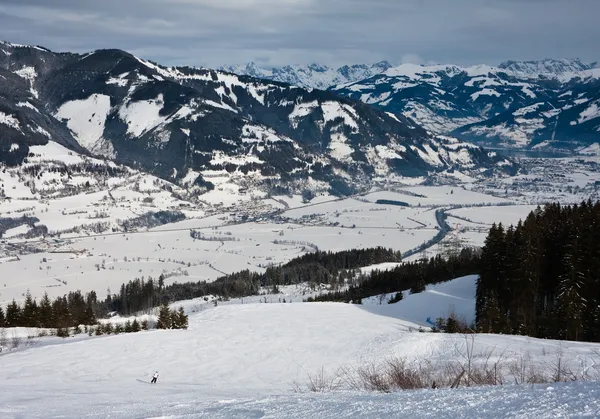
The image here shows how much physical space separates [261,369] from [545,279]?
2701 cm

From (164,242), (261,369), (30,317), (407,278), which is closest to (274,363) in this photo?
(261,369)

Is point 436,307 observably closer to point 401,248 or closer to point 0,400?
point 0,400

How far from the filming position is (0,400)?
14.8m

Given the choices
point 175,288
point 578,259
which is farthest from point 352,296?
point 578,259

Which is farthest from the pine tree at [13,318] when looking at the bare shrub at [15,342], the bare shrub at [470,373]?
the bare shrub at [470,373]

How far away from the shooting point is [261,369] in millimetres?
26000

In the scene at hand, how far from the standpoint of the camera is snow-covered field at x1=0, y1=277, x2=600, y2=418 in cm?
925

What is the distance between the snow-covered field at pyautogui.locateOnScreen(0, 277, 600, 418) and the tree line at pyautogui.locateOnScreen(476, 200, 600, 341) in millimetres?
8465

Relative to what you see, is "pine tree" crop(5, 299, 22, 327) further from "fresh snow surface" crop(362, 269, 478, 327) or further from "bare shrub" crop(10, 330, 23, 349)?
"fresh snow surface" crop(362, 269, 478, 327)

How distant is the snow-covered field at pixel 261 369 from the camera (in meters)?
9.25

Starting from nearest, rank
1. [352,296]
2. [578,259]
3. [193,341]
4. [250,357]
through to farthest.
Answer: [250,357], [193,341], [578,259], [352,296]

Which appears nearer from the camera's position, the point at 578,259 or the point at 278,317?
the point at 578,259

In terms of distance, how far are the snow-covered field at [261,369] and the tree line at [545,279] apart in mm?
8465

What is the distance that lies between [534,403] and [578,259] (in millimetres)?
30416
